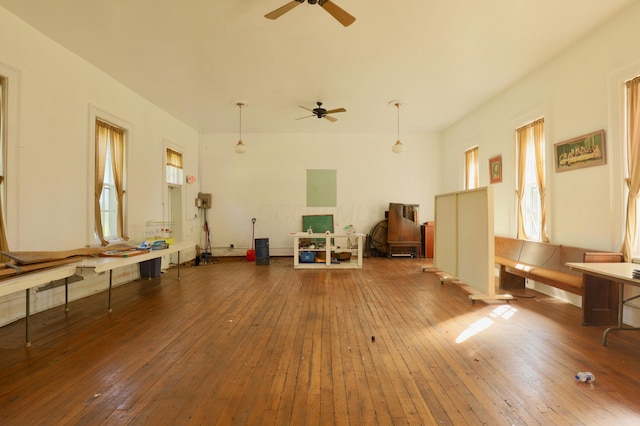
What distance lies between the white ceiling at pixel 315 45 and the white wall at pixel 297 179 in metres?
2.46

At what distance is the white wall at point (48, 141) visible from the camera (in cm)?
343

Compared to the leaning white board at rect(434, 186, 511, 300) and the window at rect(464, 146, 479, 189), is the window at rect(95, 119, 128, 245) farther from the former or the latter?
the window at rect(464, 146, 479, 189)

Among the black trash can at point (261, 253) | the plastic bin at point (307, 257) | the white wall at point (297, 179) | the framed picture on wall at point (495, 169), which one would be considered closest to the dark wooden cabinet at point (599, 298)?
the framed picture on wall at point (495, 169)

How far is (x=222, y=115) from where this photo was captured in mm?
7098

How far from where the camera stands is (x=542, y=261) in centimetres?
453

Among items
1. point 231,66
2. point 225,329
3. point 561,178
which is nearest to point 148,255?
point 225,329

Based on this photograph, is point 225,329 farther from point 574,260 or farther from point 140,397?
point 574,260

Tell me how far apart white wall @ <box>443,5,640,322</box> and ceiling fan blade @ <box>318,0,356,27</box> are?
3366 mm

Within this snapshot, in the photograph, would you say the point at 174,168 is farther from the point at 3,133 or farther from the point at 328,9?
the point at 328,9

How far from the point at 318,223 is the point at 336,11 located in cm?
616

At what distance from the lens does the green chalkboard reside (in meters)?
8.59

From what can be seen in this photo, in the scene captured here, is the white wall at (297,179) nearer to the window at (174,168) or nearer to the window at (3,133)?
the window at (174,168)

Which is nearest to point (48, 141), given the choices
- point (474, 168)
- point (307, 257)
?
point (307, 257)

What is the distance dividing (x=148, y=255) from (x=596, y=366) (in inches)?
213
